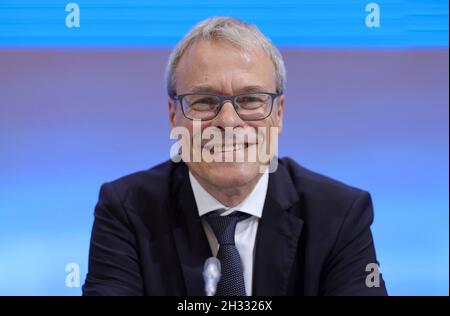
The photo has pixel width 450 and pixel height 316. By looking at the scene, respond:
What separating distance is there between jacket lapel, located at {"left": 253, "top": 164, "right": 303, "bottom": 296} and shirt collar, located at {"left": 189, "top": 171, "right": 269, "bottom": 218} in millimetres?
18

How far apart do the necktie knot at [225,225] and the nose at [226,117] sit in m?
0.25

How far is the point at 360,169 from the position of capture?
210 centimetres

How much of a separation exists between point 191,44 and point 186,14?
355mm

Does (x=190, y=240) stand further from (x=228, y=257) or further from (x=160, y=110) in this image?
(x=160, y=110)

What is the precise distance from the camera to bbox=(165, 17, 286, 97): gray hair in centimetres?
162

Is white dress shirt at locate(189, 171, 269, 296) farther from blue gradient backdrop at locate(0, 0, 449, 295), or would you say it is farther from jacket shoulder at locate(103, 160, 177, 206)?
blue gradient backdrop at locate(0, 0, 449, 295)

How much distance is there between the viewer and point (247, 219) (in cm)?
167

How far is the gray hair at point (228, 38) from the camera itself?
5.32ft

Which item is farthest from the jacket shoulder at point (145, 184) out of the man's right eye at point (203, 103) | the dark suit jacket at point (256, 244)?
the man's right eye at point (203, 103)

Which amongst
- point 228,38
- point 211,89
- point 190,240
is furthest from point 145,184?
point 228,38

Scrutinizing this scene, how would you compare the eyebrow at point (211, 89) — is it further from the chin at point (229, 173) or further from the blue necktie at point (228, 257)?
the blue necktie at point (228, 257)

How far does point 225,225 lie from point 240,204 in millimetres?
101
